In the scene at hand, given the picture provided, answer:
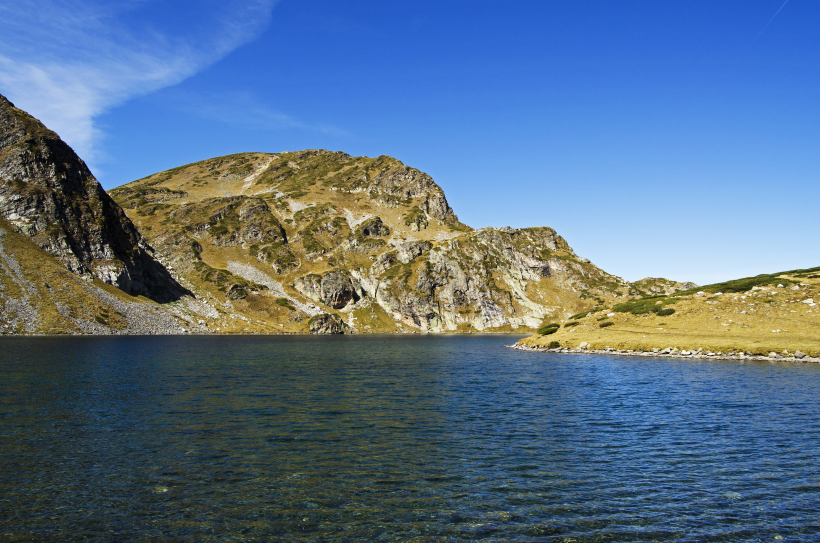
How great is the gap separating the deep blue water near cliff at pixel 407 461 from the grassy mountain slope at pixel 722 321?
1103 inches

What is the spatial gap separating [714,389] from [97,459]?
51.1 metres

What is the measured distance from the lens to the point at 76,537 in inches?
604

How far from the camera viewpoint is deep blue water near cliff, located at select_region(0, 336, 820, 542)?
1639cm

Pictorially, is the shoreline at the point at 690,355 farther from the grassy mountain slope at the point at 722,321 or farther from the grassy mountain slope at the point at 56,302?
the grassy mountain slope at the point at 56,302

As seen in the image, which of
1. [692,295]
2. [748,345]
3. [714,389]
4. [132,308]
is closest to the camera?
[714,389]

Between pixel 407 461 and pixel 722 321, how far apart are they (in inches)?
3296

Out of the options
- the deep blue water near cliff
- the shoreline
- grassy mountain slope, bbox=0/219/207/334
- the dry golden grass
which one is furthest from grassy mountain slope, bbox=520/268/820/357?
the dry golden grass

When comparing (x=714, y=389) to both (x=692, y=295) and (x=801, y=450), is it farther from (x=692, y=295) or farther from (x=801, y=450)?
(x=692, y=295)

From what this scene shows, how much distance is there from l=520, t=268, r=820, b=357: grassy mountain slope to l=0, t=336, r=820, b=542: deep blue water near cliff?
28.0 metres

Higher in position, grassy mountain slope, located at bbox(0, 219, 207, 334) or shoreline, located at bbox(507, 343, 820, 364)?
grassy mountain slope, located at bbox(0, 219, 207, 334)

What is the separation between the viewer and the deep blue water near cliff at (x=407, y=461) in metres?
16.4

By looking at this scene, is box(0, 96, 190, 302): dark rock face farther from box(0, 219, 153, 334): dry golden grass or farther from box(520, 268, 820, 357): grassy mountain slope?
box(520, 268, 820, 357): grassy mountain slope

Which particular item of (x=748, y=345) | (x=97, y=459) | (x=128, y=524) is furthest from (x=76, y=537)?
(x=748, y=345)

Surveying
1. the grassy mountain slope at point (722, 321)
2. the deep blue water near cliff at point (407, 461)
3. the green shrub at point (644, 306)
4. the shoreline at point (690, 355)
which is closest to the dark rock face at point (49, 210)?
the deep blue water near cliff at point (407, 461)
